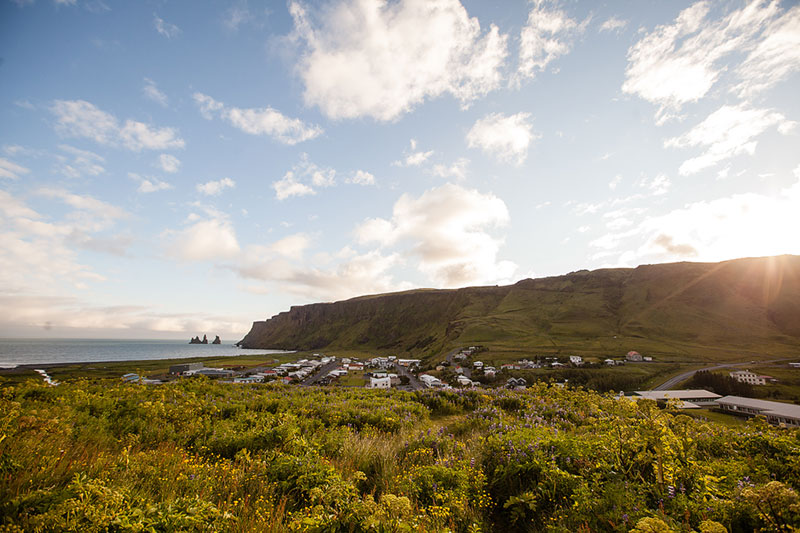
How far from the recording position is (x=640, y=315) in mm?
146125

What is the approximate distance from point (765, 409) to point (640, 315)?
11294 centimetres

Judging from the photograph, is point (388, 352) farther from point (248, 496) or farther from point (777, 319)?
point (777, 319)

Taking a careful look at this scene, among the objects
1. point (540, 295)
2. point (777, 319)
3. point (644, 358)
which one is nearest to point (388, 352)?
point (540, 295)

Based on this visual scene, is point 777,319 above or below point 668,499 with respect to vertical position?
below

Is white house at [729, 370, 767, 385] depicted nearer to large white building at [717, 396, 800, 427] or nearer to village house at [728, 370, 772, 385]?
village house at [728, 370, 772, 385]

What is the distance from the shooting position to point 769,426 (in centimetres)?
748

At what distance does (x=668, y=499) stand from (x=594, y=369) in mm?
95856

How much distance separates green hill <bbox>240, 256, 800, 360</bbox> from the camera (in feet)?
382

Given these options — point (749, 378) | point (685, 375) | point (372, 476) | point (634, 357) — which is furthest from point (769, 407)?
point (372, 476)

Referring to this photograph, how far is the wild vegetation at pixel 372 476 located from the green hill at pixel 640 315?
10778 centimetres

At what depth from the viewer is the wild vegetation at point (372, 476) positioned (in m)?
3.45

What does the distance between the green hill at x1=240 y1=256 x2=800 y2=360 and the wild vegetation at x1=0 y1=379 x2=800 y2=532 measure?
108 m

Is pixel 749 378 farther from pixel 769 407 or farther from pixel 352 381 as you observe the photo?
pixel 352 381

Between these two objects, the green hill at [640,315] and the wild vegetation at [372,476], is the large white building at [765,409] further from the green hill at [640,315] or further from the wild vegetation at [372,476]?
the wild vegetation at [372,476]
